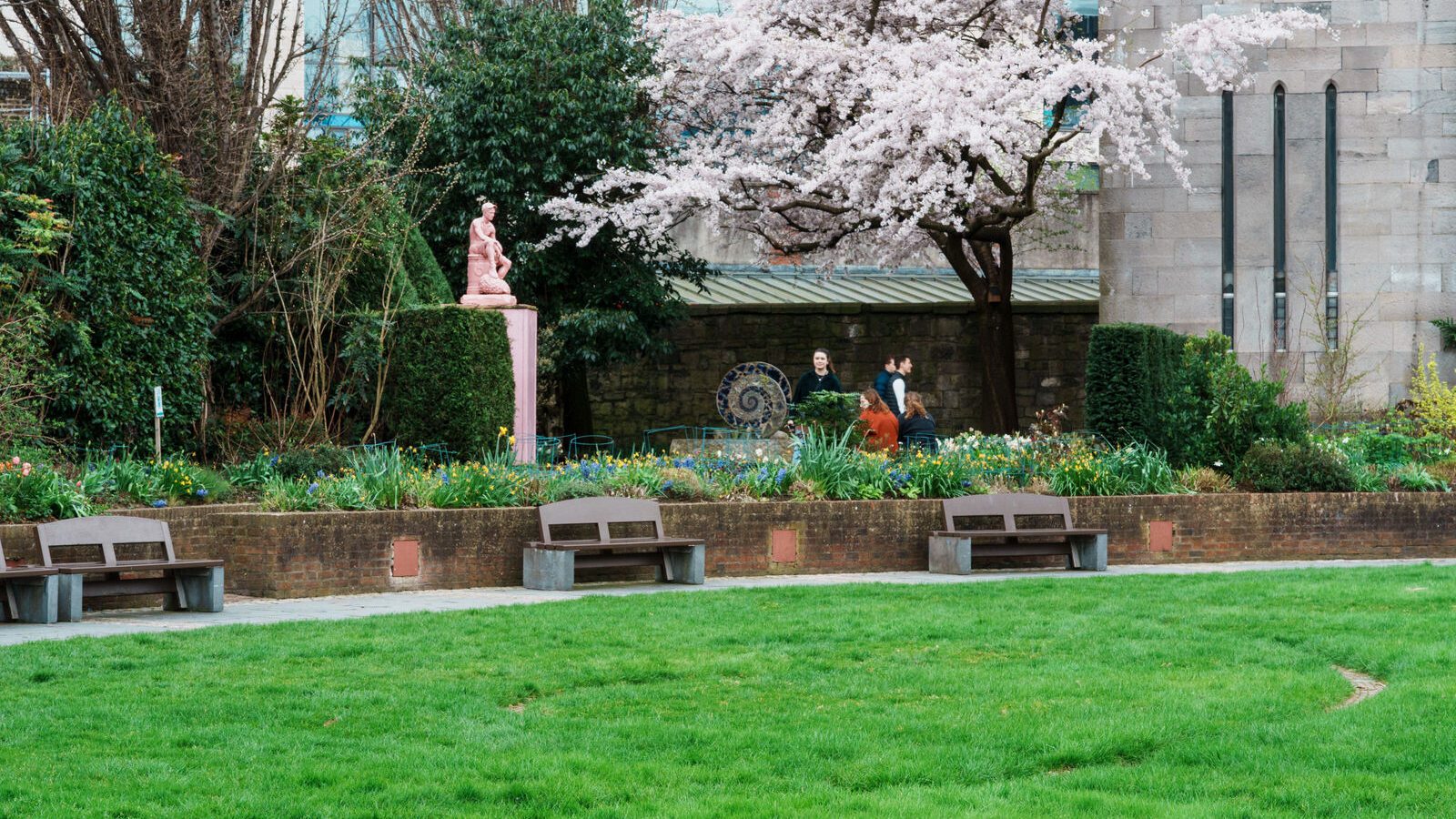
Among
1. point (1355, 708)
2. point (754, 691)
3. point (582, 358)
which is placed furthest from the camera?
point (582, 358)

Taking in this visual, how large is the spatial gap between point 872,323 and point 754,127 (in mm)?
5697

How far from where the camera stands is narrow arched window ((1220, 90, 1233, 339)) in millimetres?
23578

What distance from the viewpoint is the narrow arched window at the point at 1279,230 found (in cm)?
2353

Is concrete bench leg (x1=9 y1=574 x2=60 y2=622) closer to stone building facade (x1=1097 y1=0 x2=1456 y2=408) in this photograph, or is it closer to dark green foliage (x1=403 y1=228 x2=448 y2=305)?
dark green foliage (x1=403 y1=228 x2=448 y2=305)

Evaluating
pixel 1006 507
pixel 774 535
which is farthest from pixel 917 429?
pixel 774 535

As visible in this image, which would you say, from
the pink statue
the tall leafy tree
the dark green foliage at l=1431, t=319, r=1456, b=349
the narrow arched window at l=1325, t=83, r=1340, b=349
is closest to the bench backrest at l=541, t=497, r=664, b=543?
the pink statue

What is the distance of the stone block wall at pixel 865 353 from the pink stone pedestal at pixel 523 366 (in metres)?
8.41

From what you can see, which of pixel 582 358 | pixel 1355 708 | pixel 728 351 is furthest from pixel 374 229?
pixel 1355 708

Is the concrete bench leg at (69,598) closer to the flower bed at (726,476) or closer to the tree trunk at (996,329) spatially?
the flower bed at (726,476)

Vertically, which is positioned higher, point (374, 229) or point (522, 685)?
point (374, 229)

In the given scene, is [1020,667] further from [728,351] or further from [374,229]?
[728,351]

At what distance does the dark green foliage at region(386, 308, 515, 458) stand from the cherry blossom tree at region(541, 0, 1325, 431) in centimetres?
497

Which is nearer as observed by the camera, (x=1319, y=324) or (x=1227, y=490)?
(x=1227, y=490)

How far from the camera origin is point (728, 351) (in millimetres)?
27391
